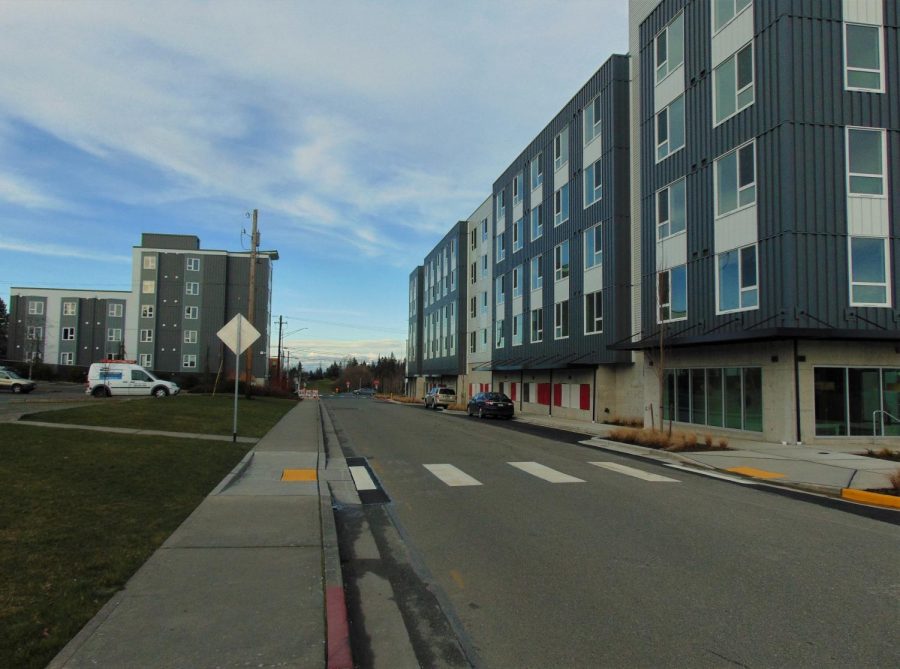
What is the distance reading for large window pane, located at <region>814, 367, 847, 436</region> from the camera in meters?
18.1

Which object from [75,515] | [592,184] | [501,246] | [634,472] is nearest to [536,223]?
[501,246]

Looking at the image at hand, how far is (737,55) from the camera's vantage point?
67.9 feet

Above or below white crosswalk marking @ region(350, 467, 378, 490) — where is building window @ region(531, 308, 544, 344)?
above

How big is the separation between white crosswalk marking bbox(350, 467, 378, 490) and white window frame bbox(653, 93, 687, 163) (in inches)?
709

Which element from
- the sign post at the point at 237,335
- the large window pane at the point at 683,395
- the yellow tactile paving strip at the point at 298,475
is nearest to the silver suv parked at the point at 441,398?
the large window pane at the point at 683,395

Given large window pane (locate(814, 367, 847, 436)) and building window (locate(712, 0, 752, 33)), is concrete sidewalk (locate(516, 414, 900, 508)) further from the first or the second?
building window (locate(712, 0, 752, 33))

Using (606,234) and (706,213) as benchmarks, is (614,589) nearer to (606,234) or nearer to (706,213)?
(706,213)

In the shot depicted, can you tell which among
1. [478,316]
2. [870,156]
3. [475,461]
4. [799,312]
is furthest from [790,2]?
[478,316]

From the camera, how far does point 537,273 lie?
38.9 m

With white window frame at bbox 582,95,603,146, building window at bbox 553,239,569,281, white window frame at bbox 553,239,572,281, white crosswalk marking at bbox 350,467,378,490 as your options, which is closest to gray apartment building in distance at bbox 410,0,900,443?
white window frame at bbox 582,95,603,146

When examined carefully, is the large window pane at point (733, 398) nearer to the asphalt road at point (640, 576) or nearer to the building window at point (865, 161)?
the building window at point (865, 161)

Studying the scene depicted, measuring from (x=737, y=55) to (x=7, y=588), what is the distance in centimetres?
2326

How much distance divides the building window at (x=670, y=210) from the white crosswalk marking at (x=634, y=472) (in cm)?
1281

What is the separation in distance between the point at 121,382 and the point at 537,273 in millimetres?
24500
